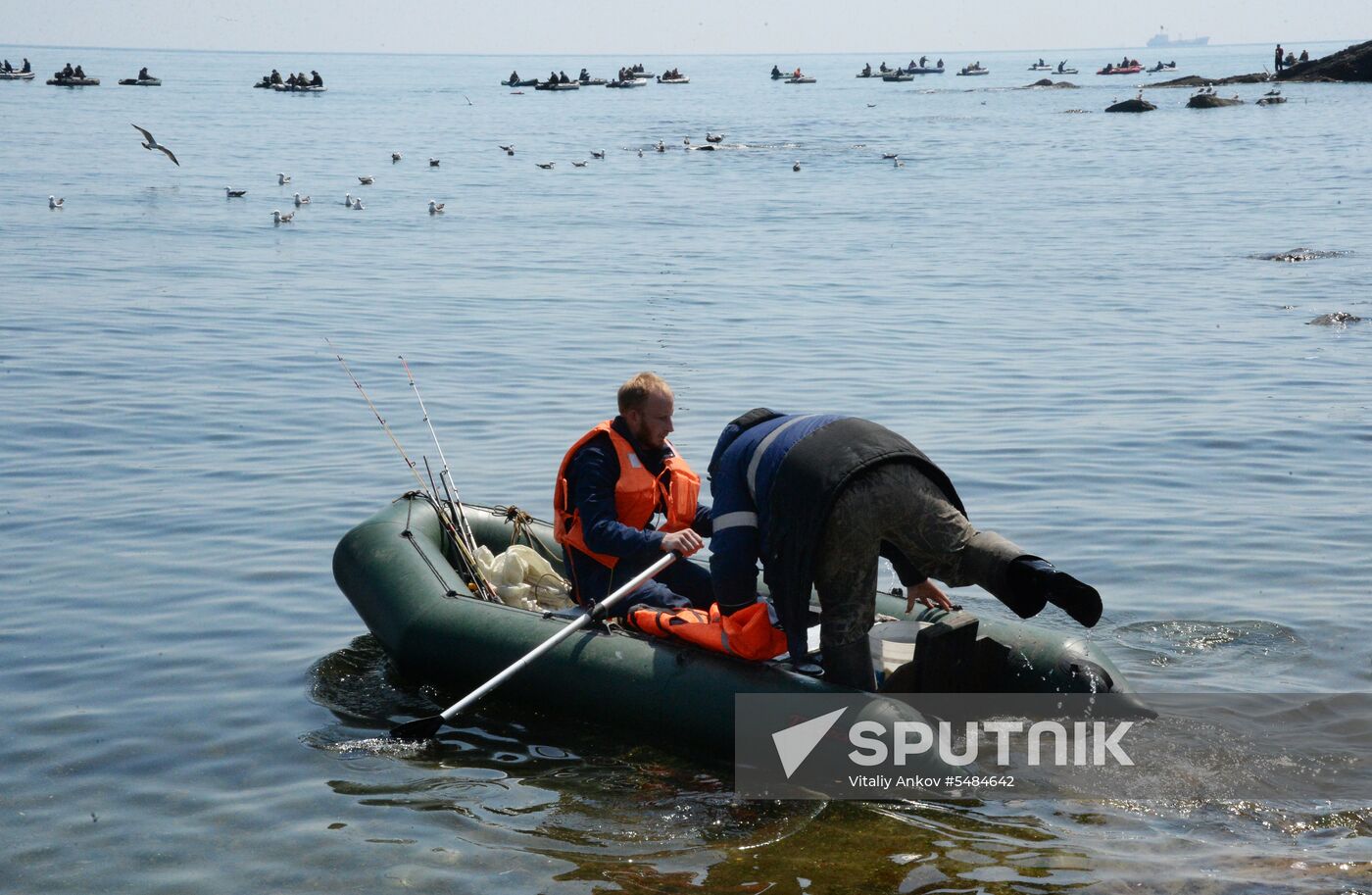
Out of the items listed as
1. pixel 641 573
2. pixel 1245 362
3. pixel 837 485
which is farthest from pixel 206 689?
pixel 1245 362

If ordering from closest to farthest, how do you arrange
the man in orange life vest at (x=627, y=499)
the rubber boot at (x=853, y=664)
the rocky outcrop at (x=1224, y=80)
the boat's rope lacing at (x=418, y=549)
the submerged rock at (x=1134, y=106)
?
the rubber boot at (x=853, y=664)
the man in orange life vest at (x=627, y=499)
the boat's rope lacing at (x=418, y=549)
the submerged rock at (x=1134, y=106)
the rocky outcrop at (x=1224, y=80)

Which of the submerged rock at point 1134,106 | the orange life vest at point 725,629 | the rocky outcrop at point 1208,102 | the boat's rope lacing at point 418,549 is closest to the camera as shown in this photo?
the orange life vest at point 725,629

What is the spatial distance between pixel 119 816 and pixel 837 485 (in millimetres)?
3020

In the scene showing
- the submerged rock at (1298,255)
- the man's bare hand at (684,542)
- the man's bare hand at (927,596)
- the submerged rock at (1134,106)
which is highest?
the submerged rock at (1134,106)

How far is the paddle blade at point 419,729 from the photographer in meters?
6.03

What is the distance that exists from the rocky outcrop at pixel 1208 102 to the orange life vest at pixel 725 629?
5658 cm

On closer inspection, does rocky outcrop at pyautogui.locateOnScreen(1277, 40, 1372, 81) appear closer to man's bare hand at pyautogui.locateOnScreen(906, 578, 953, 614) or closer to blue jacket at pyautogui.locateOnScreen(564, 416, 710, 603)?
man's bare hand at pyautogui.locateOnScreen(906, 578, 953, 614)

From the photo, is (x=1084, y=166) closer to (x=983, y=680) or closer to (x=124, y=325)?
(x=124, y=325)

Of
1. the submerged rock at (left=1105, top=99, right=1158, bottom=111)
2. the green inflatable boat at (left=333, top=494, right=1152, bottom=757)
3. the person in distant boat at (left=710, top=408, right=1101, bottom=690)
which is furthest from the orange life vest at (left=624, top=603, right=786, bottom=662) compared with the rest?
the submerged rock at (left=1105, top=99, right=1158, bottom=111)

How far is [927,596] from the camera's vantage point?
19.5 feet

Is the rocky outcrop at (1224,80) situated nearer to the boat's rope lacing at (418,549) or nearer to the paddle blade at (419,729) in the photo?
the boat's rope lacing at (418,549)

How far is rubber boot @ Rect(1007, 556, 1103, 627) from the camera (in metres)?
5.01

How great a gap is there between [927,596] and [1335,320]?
36.2 ft

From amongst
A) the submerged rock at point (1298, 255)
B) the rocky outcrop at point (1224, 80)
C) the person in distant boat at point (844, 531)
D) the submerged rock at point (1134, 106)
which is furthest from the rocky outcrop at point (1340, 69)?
the person in distant boat at point (844, 531)
